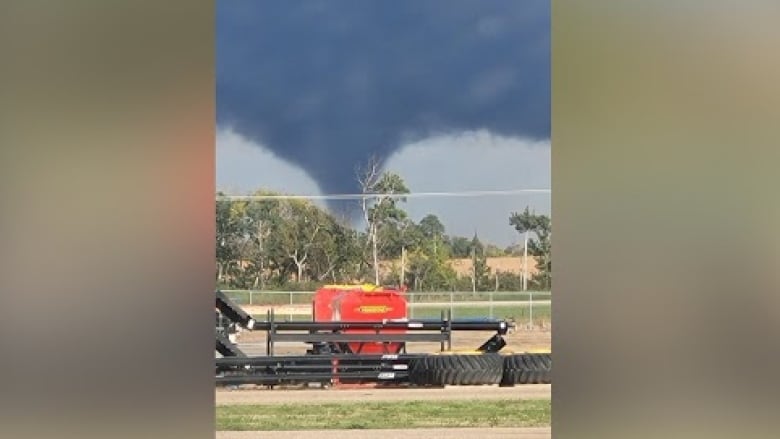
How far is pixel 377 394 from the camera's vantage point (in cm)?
952

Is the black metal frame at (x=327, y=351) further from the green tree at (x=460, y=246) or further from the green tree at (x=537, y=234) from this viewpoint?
the green tree at (x=460, y=246)

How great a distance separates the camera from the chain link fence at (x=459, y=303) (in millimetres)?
17062

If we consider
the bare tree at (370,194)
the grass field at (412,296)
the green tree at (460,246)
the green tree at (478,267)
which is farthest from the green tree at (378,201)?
the green tree at (478,267)

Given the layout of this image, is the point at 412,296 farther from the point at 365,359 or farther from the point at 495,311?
the point at 365,359

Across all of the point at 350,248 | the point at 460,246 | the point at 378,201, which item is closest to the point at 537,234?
the point at 460,246

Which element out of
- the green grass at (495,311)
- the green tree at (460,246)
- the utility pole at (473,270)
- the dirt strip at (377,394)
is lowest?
the dirt strip at (377,394)

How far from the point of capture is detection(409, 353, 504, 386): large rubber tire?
9828mm

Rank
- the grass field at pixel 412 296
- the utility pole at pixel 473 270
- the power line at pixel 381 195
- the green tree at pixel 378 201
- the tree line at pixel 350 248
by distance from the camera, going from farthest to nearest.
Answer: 1. the green tree at pixel 378 201
2. the tree line at pixel 350 248
3. the utility pole at pixel 473 270
4. the grass field at pixel 412 296
5. the power line at pixel 381 195

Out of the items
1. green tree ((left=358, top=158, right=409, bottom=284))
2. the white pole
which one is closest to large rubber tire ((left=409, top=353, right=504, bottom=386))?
the white pole

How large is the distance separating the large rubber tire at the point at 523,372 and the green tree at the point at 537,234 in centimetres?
643

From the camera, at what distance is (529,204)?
17219 mm

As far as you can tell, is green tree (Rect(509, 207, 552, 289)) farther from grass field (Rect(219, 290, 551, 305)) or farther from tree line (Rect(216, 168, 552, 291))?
grass field (Rect(219, 290, 551, 305))
